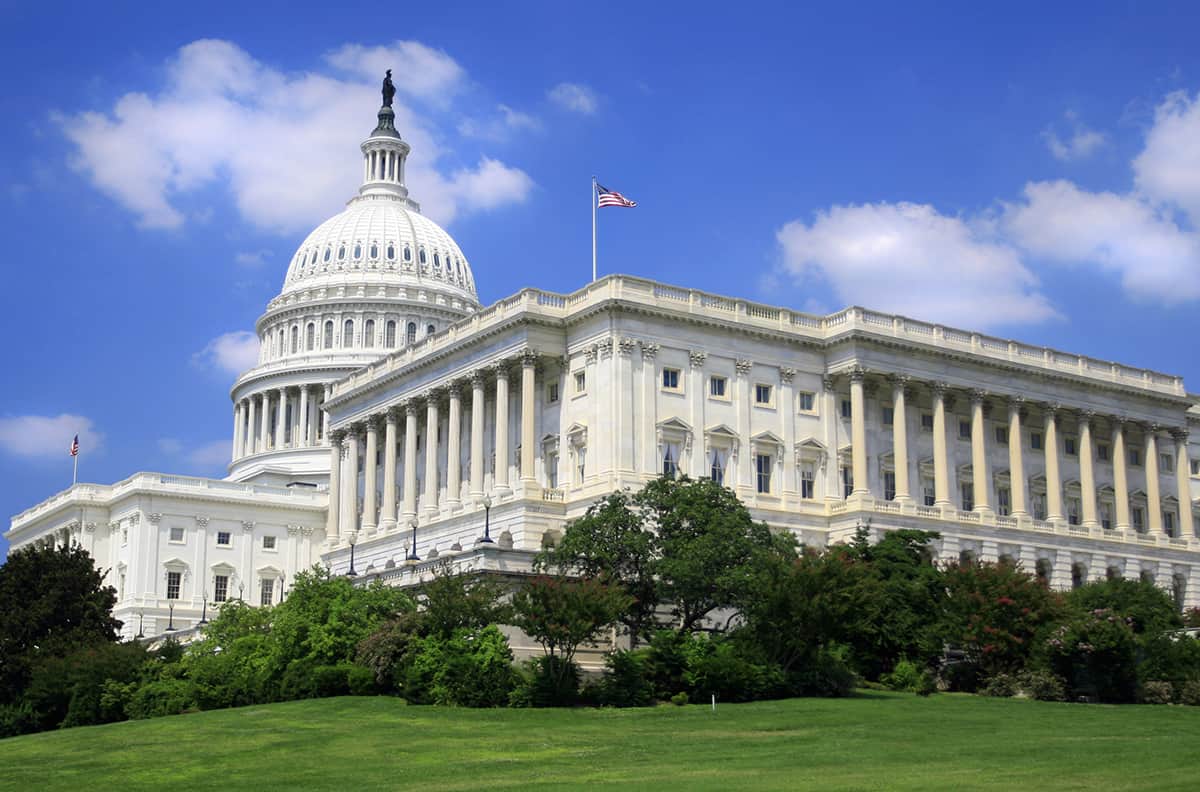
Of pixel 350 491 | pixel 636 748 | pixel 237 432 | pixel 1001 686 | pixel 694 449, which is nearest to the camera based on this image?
pixel 636 748

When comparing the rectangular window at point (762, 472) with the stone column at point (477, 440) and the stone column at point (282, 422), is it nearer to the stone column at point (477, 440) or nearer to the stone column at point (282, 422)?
the stone column at point (477, 440)

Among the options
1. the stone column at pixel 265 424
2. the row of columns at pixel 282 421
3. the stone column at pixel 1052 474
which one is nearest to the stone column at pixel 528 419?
the stone column at pixel 1052 474

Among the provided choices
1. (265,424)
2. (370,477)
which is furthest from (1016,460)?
(265,424)

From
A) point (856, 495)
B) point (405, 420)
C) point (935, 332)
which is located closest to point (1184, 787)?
point (856, 495)

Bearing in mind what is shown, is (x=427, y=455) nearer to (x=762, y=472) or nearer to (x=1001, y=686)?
(x=762, y=472)

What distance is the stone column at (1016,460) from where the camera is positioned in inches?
3853

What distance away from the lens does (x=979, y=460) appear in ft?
316

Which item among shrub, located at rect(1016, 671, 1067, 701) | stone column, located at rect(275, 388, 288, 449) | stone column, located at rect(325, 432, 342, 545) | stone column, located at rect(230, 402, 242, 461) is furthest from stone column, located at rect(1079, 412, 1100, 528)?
stone column, located at rect(230, 402, 242, 461)

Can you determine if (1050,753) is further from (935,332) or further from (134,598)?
(134,598)

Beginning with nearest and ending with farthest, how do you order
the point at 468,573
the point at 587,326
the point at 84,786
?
the point at 84,786, the point at 468,573, the point at 587,326

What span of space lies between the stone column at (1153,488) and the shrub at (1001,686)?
1732 inches

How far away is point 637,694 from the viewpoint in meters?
56.0

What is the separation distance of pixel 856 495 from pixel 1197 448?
40170 mm

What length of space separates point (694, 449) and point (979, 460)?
20260 millimetres
